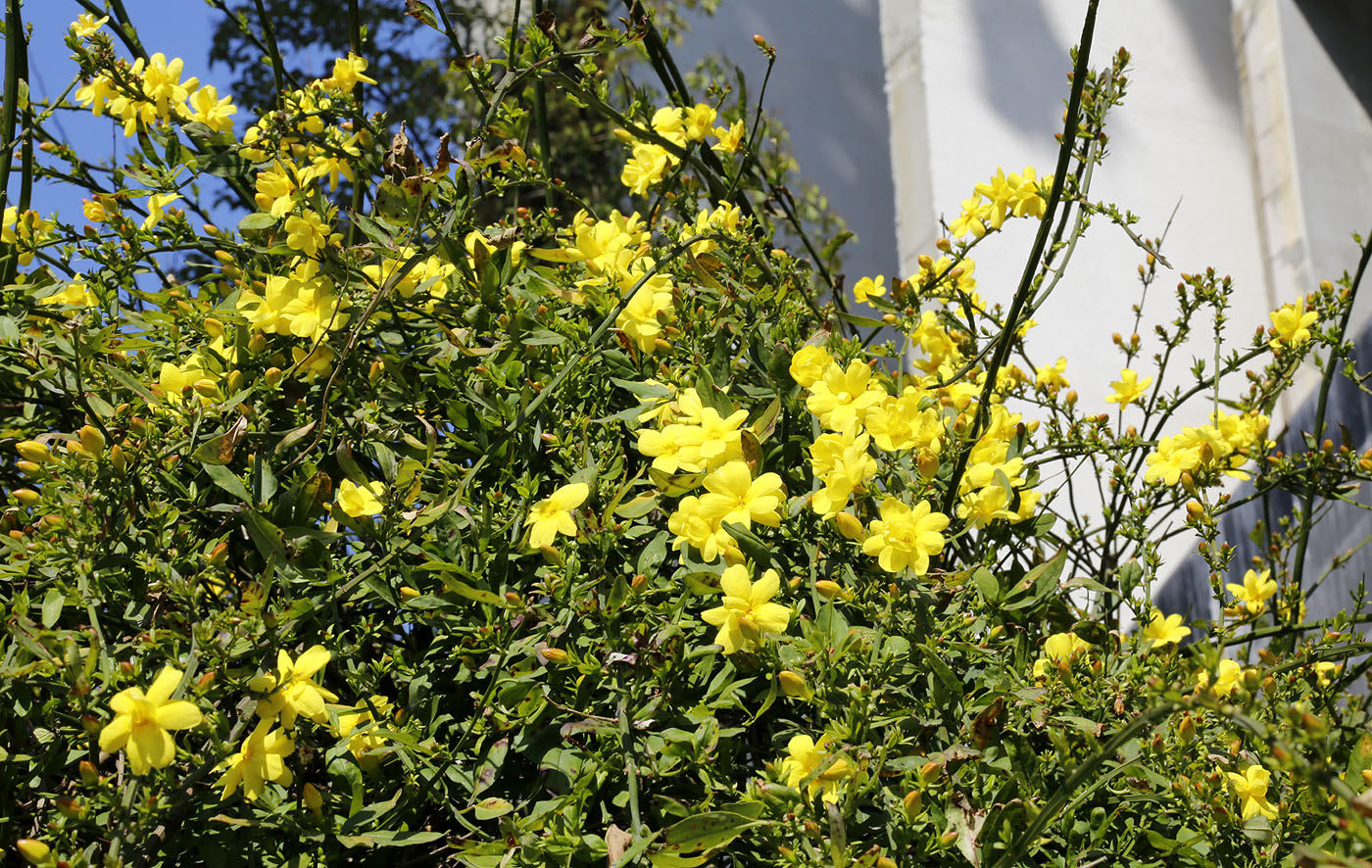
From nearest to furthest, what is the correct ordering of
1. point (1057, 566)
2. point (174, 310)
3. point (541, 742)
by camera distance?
1. point (541, 742)
2. point (1057, 566)
3. point (174, 310)

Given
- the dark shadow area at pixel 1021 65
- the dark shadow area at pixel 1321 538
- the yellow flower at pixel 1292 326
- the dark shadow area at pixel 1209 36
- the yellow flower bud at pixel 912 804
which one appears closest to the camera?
the yellow flower bud at pixel 912 804

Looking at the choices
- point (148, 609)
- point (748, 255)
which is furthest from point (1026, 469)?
point (148, 609)

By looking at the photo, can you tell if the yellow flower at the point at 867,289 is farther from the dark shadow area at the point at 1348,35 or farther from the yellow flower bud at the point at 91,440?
the dark shadow area at the point at 1348,35

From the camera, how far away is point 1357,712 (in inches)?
45.0

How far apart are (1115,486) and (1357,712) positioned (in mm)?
333

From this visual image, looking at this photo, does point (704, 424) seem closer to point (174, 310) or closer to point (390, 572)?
point (390, 572)

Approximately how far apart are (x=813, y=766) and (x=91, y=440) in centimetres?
62

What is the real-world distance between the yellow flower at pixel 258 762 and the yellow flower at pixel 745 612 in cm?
33

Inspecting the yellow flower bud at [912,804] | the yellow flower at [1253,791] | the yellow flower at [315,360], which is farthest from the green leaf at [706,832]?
the yellow flower at [315,360]

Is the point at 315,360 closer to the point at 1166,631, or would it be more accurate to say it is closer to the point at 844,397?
the point at 844,397

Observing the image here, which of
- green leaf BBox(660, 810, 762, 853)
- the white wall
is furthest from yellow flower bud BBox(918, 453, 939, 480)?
the white wall

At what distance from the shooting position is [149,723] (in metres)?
0.71

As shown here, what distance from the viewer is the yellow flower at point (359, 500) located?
0.89 metres

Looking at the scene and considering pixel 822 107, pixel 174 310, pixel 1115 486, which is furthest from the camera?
pixel 822 107
